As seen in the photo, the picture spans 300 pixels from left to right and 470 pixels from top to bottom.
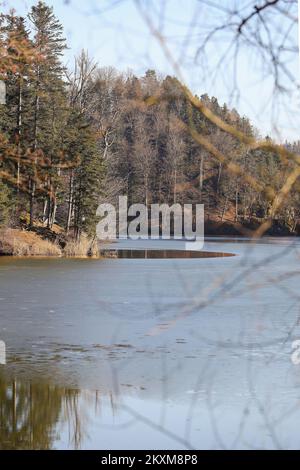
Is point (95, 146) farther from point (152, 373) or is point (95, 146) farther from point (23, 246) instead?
point (152, 373)

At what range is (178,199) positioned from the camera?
3100 inches

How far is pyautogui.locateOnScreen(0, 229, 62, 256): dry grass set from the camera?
3491 cm

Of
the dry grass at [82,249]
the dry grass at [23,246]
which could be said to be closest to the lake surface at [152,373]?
the dry grass at [23,246]

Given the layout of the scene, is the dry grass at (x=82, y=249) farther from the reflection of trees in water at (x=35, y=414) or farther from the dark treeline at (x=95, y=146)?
the reflection of trees in water at (x=35, y=414)

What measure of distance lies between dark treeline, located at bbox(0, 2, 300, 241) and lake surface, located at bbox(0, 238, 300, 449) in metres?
0.66

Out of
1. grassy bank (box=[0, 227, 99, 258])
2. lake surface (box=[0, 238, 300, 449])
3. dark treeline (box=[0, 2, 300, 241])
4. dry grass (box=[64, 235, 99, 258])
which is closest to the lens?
dark treeline (box=[0, 2, 300, 241])

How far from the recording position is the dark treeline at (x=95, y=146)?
11.4ft

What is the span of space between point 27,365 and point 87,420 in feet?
8.21

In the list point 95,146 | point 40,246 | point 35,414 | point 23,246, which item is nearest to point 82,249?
point 40,246

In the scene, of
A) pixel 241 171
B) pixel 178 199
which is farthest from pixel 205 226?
pixel 241 171

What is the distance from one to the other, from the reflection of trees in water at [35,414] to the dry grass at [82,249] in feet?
85.4

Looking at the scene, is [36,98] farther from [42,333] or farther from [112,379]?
[112,379]

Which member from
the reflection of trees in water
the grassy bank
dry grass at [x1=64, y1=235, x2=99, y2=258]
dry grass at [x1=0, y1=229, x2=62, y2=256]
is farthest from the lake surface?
dry grass at [x1=64, y1=235, x2=99, y2=258]

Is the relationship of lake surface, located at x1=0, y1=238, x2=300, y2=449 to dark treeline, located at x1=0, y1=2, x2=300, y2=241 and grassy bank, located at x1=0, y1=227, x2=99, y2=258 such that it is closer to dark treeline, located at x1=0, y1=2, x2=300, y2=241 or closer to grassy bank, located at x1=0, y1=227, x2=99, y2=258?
dark treeline, located at x1=0, y1=2, x2=300, y2=241
